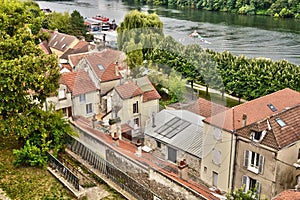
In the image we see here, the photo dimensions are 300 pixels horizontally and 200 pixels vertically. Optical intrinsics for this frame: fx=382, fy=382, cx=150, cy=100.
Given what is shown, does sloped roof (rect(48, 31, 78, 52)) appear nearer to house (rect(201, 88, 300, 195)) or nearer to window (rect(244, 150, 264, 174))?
house (rect(201, 88, 300, 195))

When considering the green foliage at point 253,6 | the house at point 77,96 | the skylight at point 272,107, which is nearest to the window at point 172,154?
the skylight at point 272,107

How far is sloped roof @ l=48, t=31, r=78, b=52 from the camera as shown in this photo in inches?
1000

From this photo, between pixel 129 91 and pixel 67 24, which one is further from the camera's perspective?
pixel 67 24

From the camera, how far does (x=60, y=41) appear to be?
26203 millimetres

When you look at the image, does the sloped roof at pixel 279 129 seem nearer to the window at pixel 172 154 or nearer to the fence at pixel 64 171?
the window at pixel 172 154

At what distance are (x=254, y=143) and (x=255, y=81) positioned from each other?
9485 mm

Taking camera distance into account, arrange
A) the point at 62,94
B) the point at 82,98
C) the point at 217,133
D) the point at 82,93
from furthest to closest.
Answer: the point at 82,98, the point at 82,93, the point at 62,94, the point at 217,133

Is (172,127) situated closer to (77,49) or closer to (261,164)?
(261,164)

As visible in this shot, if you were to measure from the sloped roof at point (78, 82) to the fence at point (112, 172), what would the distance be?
5.33 meters

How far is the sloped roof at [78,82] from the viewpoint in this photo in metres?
14.8

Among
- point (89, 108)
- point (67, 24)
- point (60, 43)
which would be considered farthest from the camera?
point (67, 24)

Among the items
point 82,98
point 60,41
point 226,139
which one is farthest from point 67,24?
point 226,139

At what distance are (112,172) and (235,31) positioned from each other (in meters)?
31.7

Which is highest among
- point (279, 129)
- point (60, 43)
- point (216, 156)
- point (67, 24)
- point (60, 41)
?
point (67, 24)
